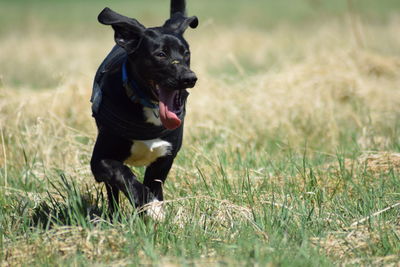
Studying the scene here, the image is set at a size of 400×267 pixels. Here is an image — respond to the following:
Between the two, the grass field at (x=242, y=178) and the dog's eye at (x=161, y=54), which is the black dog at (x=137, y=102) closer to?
the dog's eye at (x=161, y=54)

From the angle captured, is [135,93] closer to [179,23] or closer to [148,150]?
[148,150]

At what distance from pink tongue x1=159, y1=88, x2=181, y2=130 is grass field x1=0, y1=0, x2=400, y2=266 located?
437mm

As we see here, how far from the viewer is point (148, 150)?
4262 millimetres

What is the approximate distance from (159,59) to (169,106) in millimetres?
288

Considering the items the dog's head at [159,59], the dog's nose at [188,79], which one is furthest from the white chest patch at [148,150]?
the dog's nose at [188,79]

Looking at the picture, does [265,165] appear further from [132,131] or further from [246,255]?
[246,255]

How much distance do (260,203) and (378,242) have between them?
85cm

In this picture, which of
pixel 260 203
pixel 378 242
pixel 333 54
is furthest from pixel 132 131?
pixel 333 54

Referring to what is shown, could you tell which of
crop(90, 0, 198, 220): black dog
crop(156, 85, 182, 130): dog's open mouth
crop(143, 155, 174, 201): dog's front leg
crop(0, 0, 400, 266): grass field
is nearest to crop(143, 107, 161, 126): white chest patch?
crop(90, 0, 198, 220): black dog

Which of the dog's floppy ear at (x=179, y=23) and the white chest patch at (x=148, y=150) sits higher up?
the dog's floppy ear at (x=179, y=23)

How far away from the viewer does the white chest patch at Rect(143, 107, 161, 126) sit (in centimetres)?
417

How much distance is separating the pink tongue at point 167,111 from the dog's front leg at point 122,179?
369 mm

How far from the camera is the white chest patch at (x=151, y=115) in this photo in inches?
164

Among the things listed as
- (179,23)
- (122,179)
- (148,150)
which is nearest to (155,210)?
(122,179)
